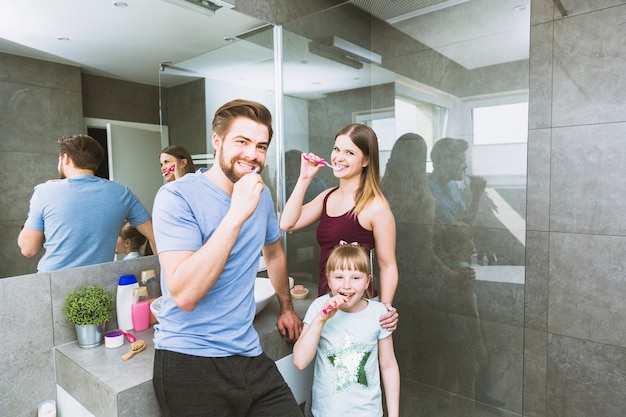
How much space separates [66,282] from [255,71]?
1272 millimetres

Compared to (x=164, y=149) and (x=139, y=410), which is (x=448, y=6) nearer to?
(x=164, y=149)

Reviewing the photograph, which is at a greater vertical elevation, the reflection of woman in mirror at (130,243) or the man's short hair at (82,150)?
the man's short hair at (82,150)

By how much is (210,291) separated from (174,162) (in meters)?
0.75

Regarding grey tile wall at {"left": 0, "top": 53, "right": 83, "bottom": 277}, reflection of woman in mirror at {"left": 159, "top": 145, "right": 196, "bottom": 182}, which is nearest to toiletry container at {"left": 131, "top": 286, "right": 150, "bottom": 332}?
grey tile wall at {"left": 0, "top": 53, "right": 83, "bottom": 277}

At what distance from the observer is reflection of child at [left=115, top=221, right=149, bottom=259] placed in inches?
59.3

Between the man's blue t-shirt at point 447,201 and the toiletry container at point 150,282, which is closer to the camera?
the toiletry container at point 150,282

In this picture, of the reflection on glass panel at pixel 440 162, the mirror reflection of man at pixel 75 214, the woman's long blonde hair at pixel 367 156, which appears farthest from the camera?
the reflection on glass panel at pixel 440 162

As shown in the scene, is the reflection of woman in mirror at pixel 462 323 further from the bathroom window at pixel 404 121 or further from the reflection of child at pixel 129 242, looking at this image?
the reflection of child at pixel 129 242

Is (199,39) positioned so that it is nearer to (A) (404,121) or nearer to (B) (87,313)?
(A) (404,121)

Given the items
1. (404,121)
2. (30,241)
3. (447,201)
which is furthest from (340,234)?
(30,241)

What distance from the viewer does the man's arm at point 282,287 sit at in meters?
1.51

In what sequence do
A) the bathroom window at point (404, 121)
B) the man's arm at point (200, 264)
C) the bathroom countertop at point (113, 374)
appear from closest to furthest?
the man's arm at point (200, 264) < the bathroom countertop at point (113, 374) < the bathroom window at point (404, 121)

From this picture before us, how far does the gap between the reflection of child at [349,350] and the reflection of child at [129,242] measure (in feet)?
2.23

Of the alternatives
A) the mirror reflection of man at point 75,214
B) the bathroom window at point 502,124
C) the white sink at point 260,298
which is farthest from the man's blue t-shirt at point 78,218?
the bathroom window at point 502,124
